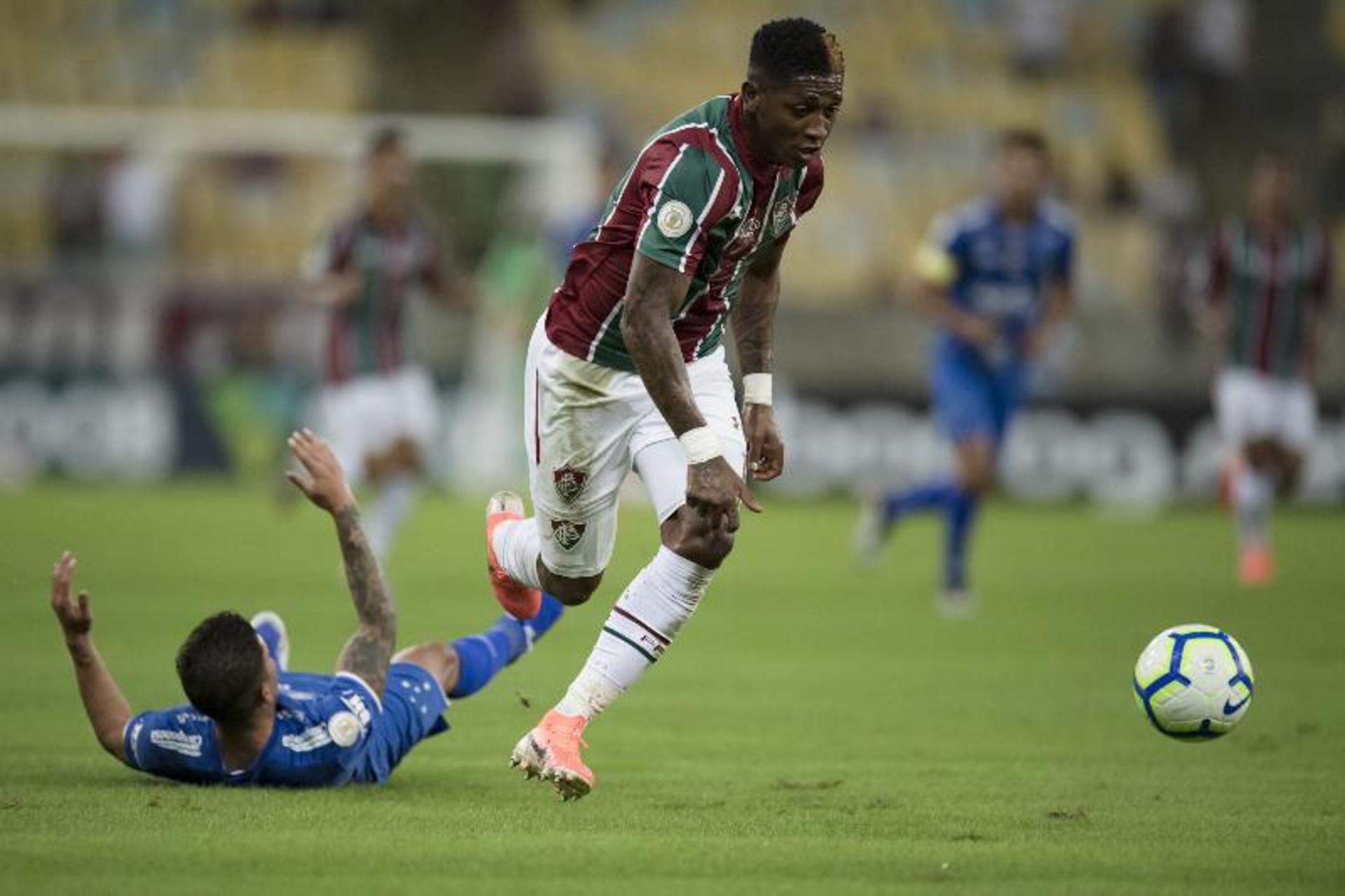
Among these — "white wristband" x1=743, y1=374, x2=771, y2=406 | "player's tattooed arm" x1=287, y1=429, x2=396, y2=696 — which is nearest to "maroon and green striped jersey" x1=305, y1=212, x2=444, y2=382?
"player's tattooed arm" x1=287, y1=429, x2=396, y2=696

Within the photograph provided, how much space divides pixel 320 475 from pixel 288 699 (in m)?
0.88

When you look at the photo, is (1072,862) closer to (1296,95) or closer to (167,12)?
(1296,95)

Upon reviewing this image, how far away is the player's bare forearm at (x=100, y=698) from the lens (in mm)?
6812

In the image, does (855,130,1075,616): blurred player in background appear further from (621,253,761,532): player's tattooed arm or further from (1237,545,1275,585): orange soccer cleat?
(621,253,761,532): player's tattooed arm

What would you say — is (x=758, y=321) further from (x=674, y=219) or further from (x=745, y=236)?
(x=674, y=219)

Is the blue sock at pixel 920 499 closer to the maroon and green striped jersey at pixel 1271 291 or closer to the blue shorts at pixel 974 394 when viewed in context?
the blue shorts at pixel 974 394

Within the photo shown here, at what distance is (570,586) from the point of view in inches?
302

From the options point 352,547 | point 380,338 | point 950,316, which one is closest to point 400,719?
point 352,547

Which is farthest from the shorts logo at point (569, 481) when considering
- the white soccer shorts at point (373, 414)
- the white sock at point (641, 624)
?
the white soccer shorts at point (373, 414)

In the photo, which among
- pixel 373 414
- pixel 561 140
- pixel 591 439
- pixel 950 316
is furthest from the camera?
pixel 561 140

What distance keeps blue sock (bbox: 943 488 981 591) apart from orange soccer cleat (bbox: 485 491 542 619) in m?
5.99

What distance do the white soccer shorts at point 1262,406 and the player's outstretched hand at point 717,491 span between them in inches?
398

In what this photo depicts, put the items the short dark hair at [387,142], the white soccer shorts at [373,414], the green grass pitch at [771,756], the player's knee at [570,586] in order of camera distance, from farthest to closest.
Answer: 1. the white soccer shorts at [373,414]
2. the short dark hair at [387,142]
3. the player's knee at [570,586]
4. the green grass pitch at [771,756]

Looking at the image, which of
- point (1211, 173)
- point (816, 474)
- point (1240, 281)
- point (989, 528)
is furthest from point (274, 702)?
point (1211, 173)
